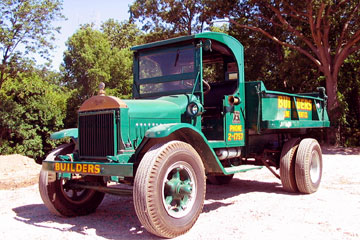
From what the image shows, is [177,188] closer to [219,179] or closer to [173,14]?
[219,179]

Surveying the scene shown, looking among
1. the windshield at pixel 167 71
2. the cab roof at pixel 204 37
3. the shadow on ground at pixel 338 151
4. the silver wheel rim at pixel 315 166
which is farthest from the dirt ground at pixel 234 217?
the shadow on ground at pixel 338 151

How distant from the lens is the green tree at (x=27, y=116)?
1755 cm

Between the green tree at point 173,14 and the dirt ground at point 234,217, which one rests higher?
the green tree at point 173,14

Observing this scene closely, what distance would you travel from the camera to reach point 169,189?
460 cm

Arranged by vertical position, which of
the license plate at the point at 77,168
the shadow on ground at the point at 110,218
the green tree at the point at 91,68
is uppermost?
the green tree at the point at 91,68

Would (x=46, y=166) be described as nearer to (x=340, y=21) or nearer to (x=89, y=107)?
(x=89, y=107)

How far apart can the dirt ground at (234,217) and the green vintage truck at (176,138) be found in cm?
35

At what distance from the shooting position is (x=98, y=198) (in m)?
6.08

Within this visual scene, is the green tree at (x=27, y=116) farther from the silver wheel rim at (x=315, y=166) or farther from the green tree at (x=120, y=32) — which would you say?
the green tree at (x=120, y=32)

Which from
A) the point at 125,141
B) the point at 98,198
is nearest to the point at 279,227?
the point at 125,141

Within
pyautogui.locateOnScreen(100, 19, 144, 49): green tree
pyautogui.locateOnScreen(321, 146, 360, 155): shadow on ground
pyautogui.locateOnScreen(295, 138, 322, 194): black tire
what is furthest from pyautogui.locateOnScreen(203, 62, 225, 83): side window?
pyautogui.locateOnScreen(100, 19, 144, 49): green tree

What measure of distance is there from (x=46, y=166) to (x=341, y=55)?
15.2 meters

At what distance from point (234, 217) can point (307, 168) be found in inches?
93.8

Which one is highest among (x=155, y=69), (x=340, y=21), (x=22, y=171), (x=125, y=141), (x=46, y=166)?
(x=340, y=21)
